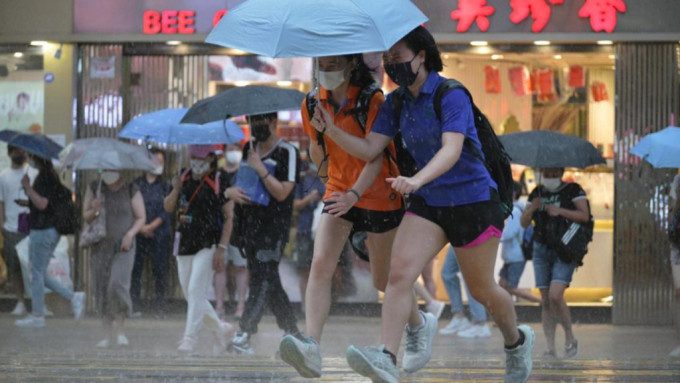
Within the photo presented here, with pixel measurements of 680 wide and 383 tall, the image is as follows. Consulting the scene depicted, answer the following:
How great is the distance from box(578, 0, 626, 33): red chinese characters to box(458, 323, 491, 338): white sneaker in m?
3.93

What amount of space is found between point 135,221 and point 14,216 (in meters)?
3.65

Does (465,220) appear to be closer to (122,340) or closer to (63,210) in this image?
(122,340)

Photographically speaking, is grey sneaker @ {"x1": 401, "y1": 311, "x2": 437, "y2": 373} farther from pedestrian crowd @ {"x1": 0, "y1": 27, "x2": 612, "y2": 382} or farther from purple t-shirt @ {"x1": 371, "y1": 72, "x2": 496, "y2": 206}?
purple t-shirt @ {"x1": 371, "y1": 72, "x2": 496, "y2": 206}

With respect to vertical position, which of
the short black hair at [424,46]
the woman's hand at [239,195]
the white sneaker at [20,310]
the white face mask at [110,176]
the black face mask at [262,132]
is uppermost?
the short black hair at [424,46]

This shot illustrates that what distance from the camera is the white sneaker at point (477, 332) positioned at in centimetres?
1321

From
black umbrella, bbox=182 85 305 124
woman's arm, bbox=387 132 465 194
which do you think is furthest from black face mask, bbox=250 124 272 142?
woman's arm, bbox=387 132 465 194

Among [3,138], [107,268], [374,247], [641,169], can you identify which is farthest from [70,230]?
[374,247]

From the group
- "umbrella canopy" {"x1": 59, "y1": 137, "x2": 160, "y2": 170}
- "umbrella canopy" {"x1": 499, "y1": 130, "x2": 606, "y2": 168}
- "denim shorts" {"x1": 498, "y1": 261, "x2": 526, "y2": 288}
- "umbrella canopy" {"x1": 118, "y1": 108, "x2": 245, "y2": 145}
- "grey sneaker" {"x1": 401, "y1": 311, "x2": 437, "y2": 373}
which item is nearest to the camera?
"grey sneaker" {"x1": 401, "y1": 311, "x2": 437, "y2": 373}

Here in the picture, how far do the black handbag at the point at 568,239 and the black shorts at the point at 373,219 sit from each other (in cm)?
425

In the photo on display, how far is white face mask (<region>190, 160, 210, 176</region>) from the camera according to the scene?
430 inches

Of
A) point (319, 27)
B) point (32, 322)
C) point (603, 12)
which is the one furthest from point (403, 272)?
point (603, 12)

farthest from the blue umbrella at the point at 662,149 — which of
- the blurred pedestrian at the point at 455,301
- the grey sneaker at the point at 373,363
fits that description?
the grey sneaker at the point at 373,363

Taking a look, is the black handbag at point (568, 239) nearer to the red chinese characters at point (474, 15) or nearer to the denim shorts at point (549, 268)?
the denim shorts at point (549, 268)

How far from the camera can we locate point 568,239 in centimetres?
1070
